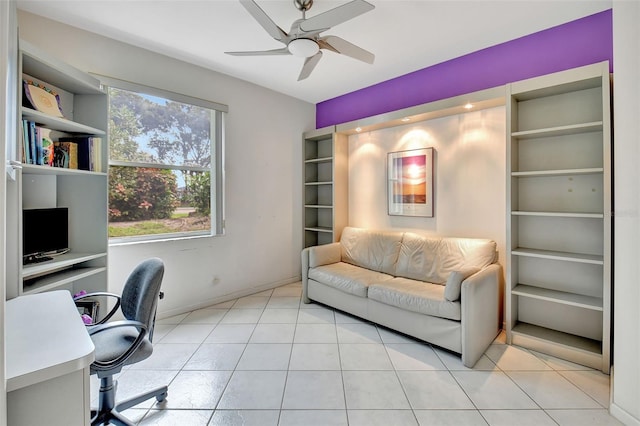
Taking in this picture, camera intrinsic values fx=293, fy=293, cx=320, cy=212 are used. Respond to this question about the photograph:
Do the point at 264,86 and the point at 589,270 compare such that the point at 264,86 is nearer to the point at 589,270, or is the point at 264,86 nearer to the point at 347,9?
the point at 347,9

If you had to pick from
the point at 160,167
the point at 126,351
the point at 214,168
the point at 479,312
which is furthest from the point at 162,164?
the point at 479,312

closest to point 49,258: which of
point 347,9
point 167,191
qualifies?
point 167,191

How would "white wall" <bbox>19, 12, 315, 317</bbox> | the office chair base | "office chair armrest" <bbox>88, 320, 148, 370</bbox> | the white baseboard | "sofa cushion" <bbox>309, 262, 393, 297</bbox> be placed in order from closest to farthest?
1. "office chair armrest" <bbox>88, 320, 148, 370</bbox>
2. the office chair base
3. "white wall" <bbox>19, 12, 315, 317</bbox>
4. "sofa cushion" <bbox>309, 262, 393, 297</bbox>
5. the white baseboard

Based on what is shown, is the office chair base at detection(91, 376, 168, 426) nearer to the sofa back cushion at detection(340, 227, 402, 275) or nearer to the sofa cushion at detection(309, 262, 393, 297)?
the sofa cushion at detection(309, 262, 393, 297)

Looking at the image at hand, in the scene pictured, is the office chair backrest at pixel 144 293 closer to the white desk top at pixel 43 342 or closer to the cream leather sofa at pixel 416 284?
the white desk top at pixel 43 342

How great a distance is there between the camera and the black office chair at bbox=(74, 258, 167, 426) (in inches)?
58.7

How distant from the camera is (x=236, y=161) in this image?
3.72m

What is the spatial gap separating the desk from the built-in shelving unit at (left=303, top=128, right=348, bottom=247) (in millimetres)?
3303

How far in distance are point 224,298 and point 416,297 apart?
233cm

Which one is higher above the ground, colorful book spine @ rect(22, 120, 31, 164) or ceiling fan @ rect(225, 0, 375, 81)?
ceiling fan @ rect(225, 0, 375, 81)

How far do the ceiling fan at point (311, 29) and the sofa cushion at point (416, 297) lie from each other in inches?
81.2

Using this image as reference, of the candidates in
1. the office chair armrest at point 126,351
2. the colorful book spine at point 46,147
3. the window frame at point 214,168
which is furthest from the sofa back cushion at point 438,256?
the colorful book spine at point 46,147

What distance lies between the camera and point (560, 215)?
2311mm
